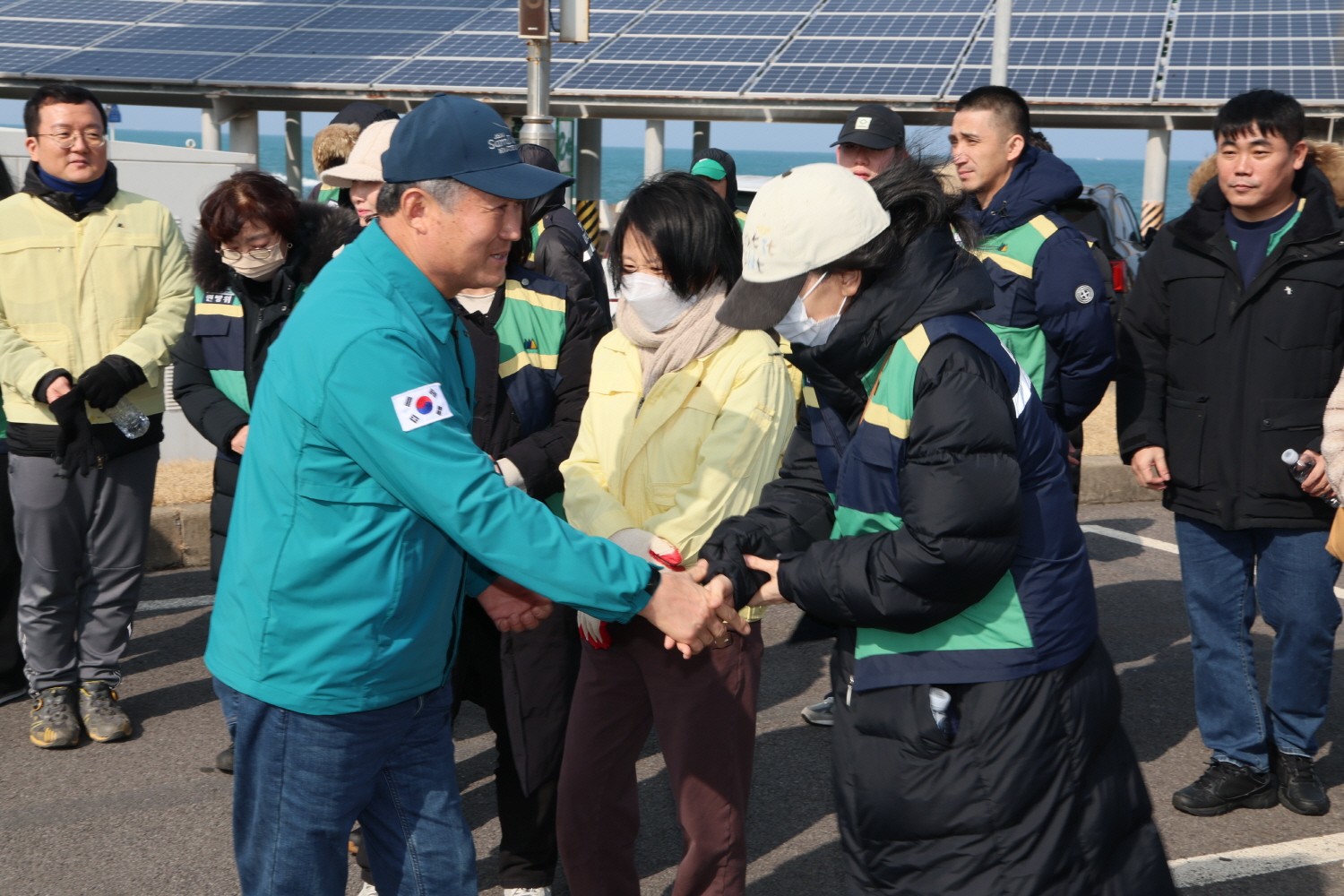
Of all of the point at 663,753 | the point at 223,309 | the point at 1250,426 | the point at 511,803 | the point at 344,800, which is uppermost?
the point at 223,309

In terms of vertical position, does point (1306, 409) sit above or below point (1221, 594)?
above

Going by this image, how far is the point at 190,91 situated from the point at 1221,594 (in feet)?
58.9

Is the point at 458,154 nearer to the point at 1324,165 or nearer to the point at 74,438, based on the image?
the point at 74,438

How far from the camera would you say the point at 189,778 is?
14.6 feet

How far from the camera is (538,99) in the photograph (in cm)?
779

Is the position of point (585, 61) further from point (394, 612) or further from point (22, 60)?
point (394, 612)

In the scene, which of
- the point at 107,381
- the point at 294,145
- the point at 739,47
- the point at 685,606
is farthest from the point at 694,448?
the point at 294,145

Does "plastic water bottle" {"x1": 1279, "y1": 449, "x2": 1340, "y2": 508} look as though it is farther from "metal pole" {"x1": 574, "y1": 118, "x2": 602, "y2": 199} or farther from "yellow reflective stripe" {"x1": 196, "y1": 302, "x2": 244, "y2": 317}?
"metal pole" {"x1": 574, "y1": 118, "x2": 602, "y2": 199}

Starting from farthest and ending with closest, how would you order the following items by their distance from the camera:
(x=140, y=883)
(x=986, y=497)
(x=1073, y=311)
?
(x=1073, y=311), (x=140, y=883), (x=986, y=497)

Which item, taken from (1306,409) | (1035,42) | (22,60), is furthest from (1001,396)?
(22,60)

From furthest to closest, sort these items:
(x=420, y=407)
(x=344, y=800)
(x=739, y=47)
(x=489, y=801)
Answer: (x=739, y=47) → (x=489, y=801) → (x=344, y=800) → (x=420, y=407)

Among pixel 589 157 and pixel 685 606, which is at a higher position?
pixel 685 606

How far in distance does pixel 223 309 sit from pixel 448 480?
2.32 meters

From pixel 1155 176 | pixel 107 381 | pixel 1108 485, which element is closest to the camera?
pixel 107 381
